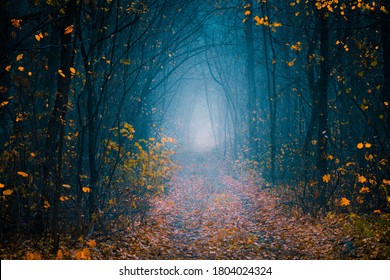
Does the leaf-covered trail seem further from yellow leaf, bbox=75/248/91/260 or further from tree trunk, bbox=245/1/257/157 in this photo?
tree trunk, bbox=245/1/257/157

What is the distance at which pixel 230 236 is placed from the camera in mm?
7918

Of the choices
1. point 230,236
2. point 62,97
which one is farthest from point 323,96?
point 62,97

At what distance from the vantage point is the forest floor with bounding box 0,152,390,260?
617 cm

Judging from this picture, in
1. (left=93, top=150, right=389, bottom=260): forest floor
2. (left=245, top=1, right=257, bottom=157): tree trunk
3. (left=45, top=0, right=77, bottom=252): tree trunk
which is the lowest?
(left=93, top=150, right=389, bottom=260): forest floor

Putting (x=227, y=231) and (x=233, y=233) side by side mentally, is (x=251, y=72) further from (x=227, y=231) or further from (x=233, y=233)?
(x=233, y=233)

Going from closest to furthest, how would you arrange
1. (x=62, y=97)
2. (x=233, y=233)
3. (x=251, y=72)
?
(x=62, y=97), (x=233, y=233), (x=251, y=72)

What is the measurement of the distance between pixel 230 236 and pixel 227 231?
0.38m

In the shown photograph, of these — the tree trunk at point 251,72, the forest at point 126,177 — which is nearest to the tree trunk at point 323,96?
the forest at point 126,177

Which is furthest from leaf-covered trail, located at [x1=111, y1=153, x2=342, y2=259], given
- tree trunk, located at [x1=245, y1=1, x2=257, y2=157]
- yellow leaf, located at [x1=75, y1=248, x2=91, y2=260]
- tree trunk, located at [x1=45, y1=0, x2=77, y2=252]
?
tree trunk, located at [x1=245, y1=1, x2=257, y2=157]

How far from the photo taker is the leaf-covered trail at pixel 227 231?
Answer: 264 inches

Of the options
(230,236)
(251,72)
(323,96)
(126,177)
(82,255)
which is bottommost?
(230,236)

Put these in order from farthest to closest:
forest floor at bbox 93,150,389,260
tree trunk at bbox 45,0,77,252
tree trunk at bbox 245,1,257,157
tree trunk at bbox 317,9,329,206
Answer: tree trunk at bbox 245,1,257,157, tree trunk at bbox 317,9,329,206, forest floor at bbox 93,150,389,260, tree trunk at bbox 45,0,77,252

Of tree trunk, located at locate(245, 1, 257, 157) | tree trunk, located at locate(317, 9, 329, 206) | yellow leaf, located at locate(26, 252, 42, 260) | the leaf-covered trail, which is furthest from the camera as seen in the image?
tree trunk, located at locate(245, 1, 257, 157)

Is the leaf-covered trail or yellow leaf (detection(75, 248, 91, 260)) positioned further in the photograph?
the leaf-covered trail
